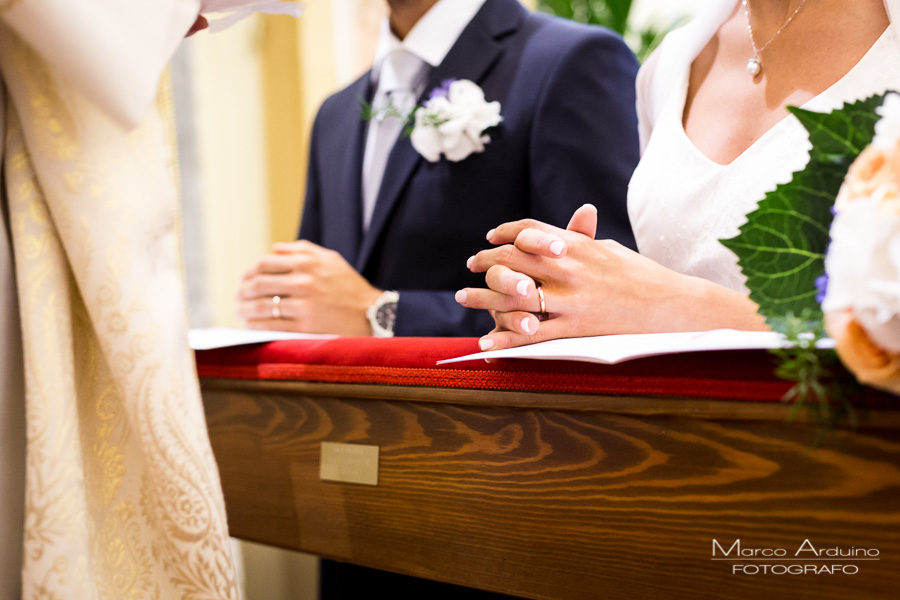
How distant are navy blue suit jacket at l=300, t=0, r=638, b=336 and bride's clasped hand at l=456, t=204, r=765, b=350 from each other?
35 centimetres

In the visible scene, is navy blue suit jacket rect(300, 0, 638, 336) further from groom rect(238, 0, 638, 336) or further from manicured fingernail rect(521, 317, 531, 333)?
manicured fingernail rect(521, 317, 531, 333)

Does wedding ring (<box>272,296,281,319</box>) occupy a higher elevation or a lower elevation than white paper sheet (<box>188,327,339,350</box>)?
higher

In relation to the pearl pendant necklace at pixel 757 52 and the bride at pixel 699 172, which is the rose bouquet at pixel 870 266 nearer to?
the bride at pixel 699 172

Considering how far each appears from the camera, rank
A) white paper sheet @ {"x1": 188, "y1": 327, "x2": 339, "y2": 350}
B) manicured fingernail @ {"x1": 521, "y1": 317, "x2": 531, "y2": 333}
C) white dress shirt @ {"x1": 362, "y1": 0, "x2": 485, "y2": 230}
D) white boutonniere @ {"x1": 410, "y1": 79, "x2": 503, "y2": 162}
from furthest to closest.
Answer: white dress shirt @ {"x1": 362, "y1": 0, "x2": 485, "y2": 230}, white boutonniere @ {"x1": 410, "y1": 79, "x2": 503, "y2": 162}, white paper sheet @ {"x1": 188, "y1": 327, "x2": 339, "y2": 350}, manicured fingernail @ {"x1": 521, "y1": 317, "x2": 531, "y2": 333}

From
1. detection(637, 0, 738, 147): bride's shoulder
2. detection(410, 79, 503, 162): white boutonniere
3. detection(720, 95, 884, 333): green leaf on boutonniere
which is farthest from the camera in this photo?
detection(410, 79, 503, 162): white boutonniere

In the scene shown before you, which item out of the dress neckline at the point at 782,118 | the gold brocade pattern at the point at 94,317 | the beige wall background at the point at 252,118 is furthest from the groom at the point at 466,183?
the beige wall background at the point at 252,118

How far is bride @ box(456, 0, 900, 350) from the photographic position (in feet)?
2.24

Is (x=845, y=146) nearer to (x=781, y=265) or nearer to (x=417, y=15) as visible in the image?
(x=781, y=265)

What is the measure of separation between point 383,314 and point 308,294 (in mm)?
125

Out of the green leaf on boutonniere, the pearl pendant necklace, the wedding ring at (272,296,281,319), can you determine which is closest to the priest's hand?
the wedding ring at (272,296,281,319)

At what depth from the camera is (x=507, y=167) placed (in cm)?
114

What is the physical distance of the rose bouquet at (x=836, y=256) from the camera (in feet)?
1.32

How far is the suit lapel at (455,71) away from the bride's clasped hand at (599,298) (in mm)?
559

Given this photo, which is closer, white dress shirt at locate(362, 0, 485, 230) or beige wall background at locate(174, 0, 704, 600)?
white dress shirt at locate(362, 0, 485, 230)
